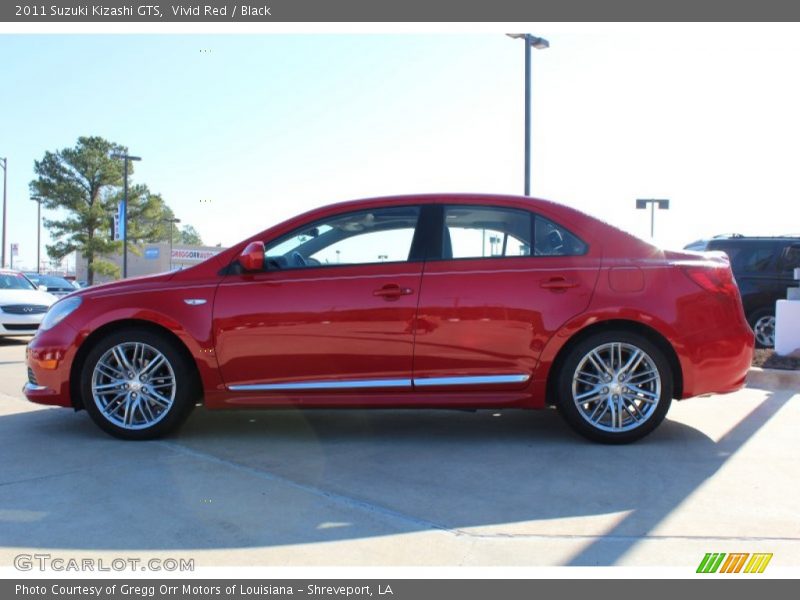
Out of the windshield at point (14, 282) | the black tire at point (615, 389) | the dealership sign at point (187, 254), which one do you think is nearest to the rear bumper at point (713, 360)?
the black tire at point (615, 389)

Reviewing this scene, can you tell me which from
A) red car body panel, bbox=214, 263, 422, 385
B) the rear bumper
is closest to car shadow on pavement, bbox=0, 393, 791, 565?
the rear bumper

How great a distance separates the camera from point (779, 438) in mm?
4918

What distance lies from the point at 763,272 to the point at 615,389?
6854 millimetres

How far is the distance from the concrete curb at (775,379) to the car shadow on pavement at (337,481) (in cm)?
170

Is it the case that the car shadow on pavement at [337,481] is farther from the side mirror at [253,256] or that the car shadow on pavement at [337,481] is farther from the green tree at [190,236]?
the green tree at [190,236]

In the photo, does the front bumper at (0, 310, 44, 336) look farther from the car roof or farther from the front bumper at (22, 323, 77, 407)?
the car roof

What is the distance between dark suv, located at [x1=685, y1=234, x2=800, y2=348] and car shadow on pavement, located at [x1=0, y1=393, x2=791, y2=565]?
17.5 ft

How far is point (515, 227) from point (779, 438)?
2376 mm

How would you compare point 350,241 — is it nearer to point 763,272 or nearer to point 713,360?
point 713,360

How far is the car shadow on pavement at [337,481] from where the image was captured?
3266 millimetres

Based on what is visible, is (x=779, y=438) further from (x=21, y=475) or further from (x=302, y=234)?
(x=21, y=475)

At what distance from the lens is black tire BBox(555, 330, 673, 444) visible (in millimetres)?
4625

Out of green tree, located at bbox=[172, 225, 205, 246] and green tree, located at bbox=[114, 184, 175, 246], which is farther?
green tree, located at bbox=[172, 225, 205, 246]
